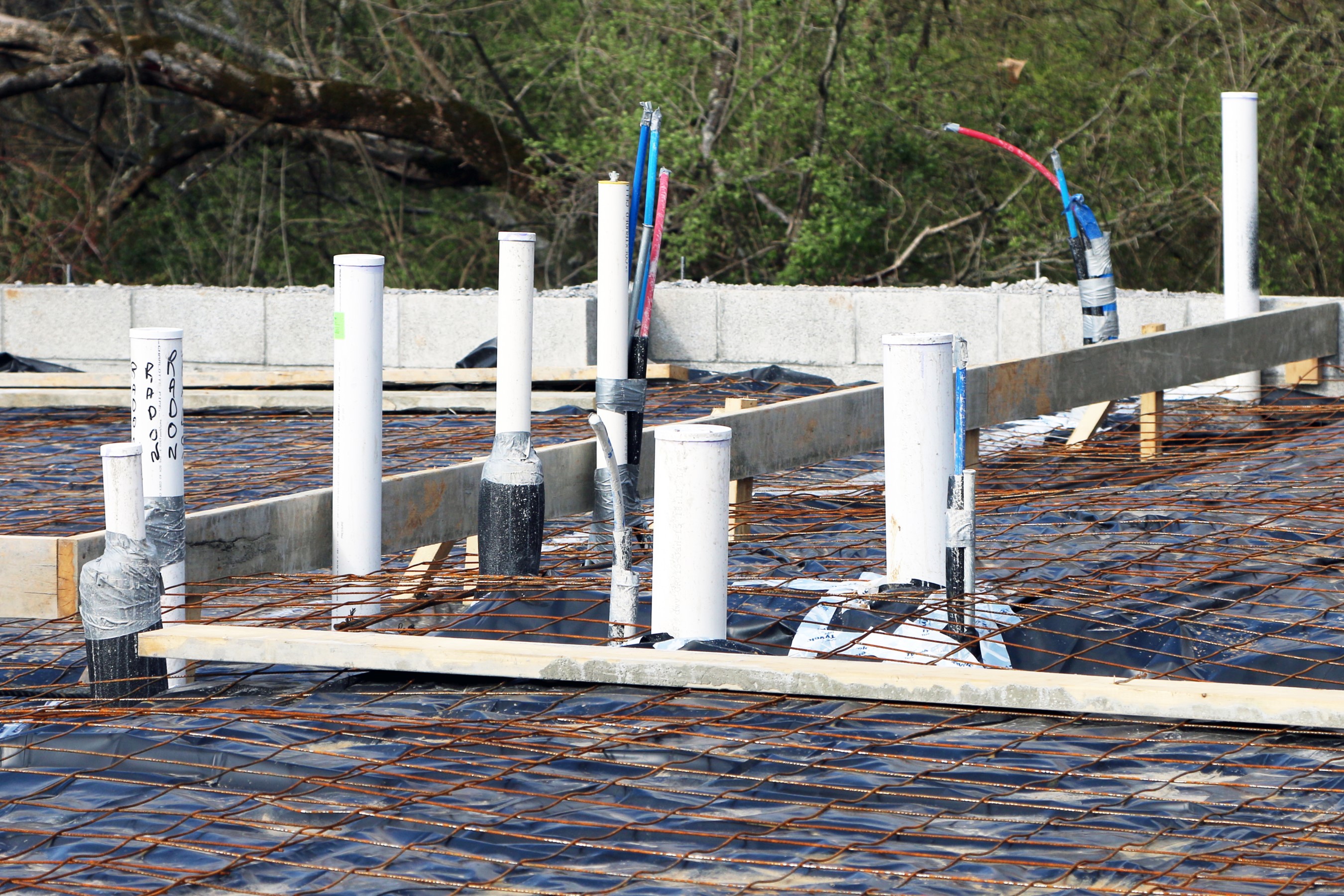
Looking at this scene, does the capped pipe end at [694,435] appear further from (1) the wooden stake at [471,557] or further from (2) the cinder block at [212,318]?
(2) the cinder block at [212,318]

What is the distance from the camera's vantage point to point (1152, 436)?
26.4ft

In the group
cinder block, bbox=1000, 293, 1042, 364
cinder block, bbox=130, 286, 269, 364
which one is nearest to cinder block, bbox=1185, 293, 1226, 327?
cinder block, bbox=1000, 293, 1042, 364

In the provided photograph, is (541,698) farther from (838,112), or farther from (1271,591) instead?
(838,112)

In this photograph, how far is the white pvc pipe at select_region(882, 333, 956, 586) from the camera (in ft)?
15.4

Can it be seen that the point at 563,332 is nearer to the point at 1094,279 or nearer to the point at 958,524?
the point at 1094,279

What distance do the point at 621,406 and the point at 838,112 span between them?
9763mm

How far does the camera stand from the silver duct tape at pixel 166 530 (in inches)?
166

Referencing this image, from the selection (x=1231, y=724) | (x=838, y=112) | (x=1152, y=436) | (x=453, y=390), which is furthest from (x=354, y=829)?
(x=838, y=112)

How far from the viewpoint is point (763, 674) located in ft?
12.7

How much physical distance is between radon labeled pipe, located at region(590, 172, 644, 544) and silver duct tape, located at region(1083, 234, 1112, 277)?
13.1 ft

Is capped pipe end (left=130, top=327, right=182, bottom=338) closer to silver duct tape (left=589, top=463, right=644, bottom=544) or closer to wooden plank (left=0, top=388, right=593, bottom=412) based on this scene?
silver duct tape (left=589, top=463, right=644, bottom=544)

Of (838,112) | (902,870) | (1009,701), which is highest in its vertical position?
(838,112)

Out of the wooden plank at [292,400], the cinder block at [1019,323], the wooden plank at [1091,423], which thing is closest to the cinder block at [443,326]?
the wooden plank at [292,400]

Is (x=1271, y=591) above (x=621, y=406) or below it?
below
